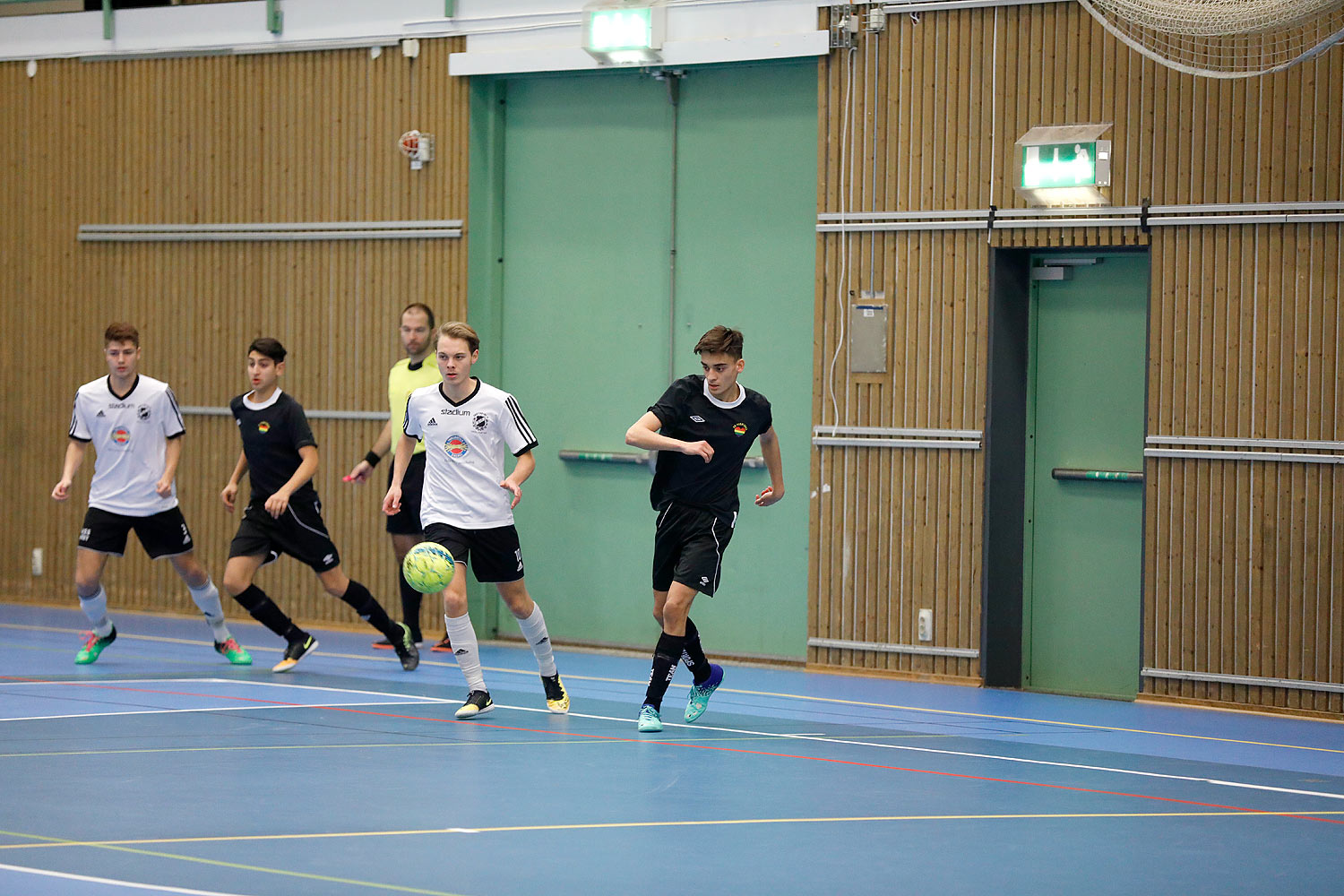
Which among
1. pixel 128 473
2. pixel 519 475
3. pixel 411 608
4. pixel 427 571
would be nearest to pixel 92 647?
pixel 128 473

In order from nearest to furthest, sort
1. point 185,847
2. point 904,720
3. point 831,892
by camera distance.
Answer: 1. point 831,892
2. point 185,847
3. point 904,720

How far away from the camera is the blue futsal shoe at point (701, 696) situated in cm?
851

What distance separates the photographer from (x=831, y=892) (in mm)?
4953

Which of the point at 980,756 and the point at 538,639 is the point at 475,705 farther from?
the point at 980,756

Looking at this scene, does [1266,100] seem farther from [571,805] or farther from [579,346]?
[571,805]

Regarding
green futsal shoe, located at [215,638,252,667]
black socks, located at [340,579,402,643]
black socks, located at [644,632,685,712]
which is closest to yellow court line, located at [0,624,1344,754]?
black socks, located at [340,579,402,643]

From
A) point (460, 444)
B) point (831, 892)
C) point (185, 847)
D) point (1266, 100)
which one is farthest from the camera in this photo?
point (1266, 100)

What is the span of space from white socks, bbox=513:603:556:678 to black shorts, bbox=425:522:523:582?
1.00 feet

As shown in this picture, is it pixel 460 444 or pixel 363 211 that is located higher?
pixel 363 211

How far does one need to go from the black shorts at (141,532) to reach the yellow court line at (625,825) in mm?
4823

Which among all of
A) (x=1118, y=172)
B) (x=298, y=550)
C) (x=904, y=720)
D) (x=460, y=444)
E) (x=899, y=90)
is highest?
(x=899, y=90)

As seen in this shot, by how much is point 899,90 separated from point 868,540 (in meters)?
3.10

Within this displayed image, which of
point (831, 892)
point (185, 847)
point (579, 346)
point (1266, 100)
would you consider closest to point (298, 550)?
point (579, 346)

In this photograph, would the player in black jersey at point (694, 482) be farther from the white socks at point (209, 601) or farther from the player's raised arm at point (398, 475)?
the white socks at point (209, 601)
